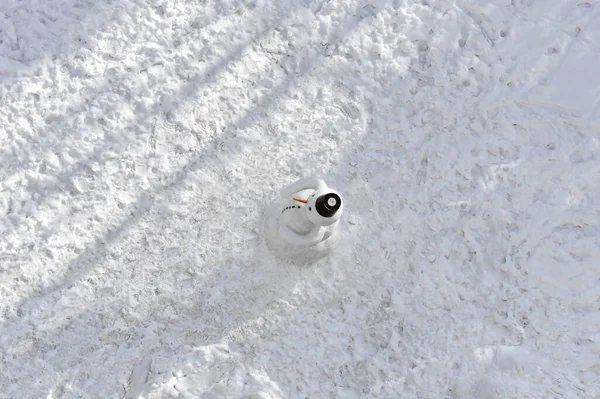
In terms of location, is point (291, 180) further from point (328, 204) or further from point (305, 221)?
point (328, 204)

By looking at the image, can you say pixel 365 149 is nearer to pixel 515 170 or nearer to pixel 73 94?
pixel 515 170

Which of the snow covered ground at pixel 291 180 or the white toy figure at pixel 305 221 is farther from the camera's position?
the snow covered ground at pixel 291 180

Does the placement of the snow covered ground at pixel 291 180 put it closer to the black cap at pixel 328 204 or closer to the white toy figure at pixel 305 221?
the white toy figure at pixel 305 221

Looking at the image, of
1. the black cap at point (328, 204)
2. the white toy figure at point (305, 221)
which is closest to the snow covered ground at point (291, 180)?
the white toy figure at point (305, 221)

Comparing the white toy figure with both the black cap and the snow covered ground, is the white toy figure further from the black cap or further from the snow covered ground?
the snow covered ground

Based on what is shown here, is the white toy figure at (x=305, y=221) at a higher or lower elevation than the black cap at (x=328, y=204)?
lower

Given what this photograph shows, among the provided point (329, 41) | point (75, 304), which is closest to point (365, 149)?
point (329, 41)
